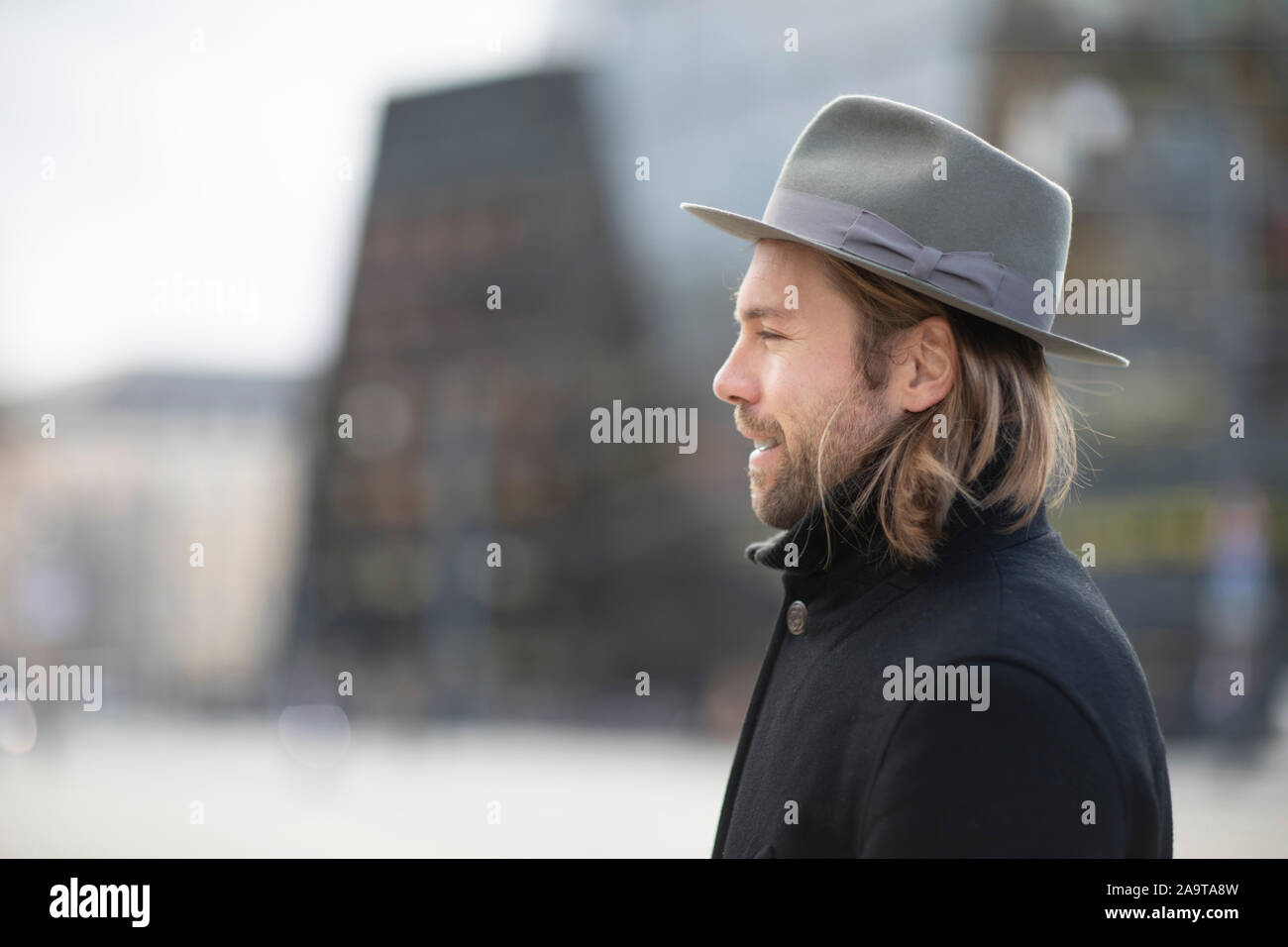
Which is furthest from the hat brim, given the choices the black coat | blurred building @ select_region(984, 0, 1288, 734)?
blurred building @ select_region(984, 0, 1288, 734)

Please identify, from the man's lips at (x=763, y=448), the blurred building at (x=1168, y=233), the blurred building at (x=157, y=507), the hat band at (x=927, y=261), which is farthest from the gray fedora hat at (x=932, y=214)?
the blurred building at (x=157, y=507)

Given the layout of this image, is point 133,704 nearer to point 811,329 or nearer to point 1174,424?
point 1174,424

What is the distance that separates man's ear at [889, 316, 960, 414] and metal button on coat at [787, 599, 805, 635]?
0.38 meters

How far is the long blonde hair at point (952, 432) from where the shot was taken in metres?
2.28

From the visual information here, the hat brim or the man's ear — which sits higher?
the hat brim

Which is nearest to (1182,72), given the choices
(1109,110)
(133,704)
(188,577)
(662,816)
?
(1109,110)

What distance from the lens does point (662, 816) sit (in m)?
15.7

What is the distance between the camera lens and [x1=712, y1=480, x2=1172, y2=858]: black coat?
191 cm

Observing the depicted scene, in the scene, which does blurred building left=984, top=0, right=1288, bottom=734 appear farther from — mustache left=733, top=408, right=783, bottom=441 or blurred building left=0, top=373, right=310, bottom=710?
blurred building left=0, top=373, right=310, bottom=710

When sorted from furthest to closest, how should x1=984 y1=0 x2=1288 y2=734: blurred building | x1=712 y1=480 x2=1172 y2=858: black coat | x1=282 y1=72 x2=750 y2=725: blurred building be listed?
1. x1=282 y1=72 x2=750 y2=725: blurred building
2. x1=984 y1=0 x2=1288 y2=734: blurred building
3. x1=712 y1=480 x2=1172 y2=858: black coat

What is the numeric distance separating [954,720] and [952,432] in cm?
62

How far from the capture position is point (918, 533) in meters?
2.24

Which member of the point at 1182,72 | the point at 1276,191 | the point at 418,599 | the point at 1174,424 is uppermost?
the point at 1182,72
